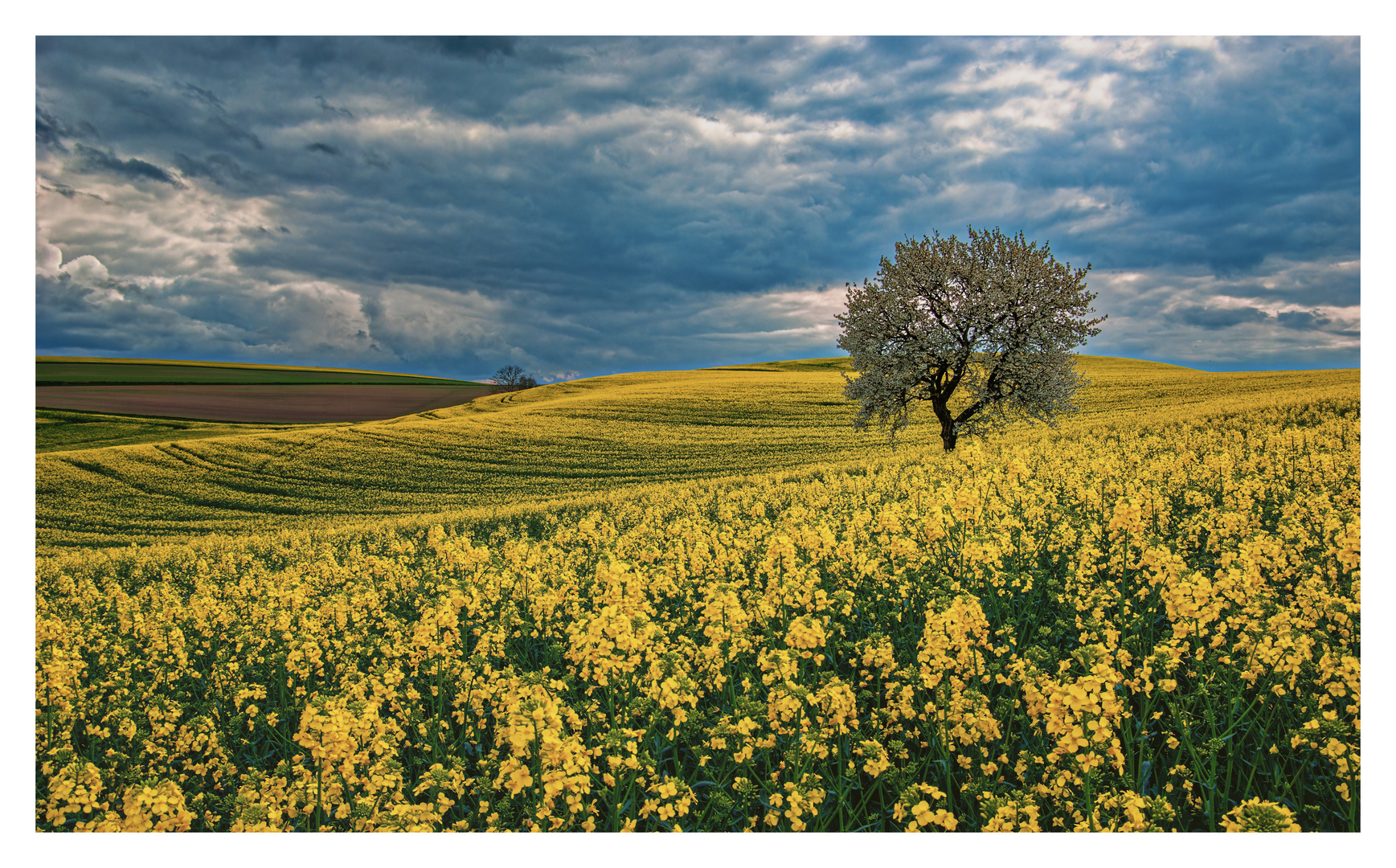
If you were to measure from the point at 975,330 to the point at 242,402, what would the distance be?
40087 mm

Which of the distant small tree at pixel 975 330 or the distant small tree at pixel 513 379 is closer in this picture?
the distant small tree at pixel 975 330

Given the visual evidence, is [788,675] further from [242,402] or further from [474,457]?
[242,402]

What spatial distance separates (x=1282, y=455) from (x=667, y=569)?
9425 millimetres

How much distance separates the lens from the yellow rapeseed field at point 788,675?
3.16m

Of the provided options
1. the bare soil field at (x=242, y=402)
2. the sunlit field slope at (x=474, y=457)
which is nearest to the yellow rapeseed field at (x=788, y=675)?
the sunlit field slope at (x=474, y=457)

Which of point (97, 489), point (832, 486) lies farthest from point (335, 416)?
point (832, 486)

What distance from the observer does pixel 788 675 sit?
3.38 metres

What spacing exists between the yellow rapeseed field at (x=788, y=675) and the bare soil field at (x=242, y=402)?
2916 centimetres

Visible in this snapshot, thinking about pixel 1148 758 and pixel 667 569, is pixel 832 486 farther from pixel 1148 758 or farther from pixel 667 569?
pixel 1148 758

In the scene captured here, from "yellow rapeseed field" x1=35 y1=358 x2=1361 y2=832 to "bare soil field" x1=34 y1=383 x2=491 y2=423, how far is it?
29.2 m

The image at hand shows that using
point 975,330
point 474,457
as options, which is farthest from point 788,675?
point 474,457

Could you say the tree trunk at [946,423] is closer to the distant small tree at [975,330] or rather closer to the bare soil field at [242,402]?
the distant small tree at [975,330]

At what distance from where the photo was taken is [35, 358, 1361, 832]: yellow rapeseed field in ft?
10.4

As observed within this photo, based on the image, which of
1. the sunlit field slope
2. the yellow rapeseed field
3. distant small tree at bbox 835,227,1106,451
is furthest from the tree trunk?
the yellow rapeseed field
